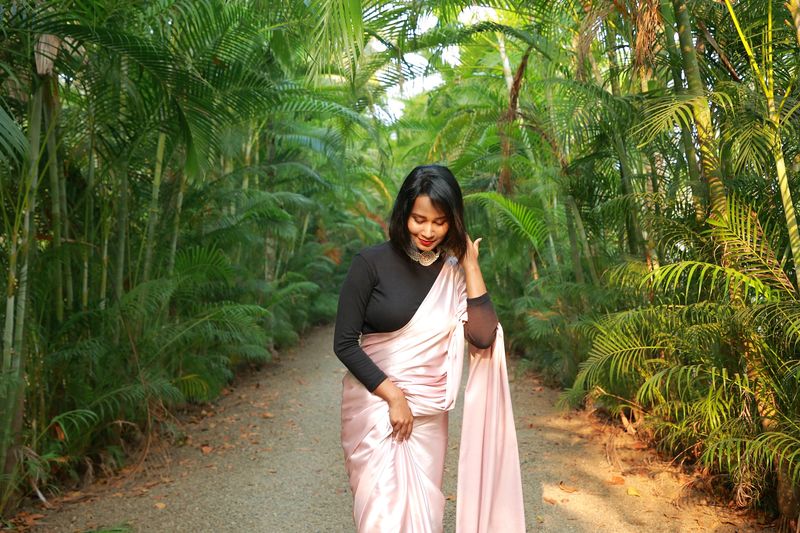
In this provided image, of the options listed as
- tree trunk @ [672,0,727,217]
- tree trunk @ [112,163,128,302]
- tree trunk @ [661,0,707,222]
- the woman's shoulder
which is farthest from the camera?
tree trunk @ [112,163,128,302]

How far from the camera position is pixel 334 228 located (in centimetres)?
1883

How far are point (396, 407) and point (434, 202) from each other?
0.72 meters

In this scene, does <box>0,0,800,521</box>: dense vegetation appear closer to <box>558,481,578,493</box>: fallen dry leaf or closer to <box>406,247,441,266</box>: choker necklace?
<box>558,481,578,493</box>: fallen dry leaf

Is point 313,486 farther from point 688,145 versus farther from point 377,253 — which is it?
point 688,145

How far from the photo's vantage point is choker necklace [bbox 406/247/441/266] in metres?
2.60

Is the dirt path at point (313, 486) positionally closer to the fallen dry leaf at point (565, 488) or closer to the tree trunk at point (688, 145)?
the fallen dry leaf at point (565, 488)

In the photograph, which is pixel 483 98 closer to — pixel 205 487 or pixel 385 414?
pixel 205 487

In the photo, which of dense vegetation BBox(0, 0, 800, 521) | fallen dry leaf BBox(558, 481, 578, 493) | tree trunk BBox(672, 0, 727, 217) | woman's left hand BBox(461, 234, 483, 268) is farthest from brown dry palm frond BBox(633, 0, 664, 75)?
fallen dry leaf BBox(558, 481, 578, 493)

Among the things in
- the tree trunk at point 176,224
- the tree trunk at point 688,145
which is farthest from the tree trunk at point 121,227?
the tree trunk at point 688,145

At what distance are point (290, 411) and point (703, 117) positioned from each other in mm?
5928

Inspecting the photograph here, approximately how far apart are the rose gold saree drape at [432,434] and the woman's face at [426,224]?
0.17m

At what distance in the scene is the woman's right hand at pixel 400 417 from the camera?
249 cm

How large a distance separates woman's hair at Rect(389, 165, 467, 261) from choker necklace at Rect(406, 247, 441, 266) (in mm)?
34

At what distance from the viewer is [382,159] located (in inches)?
347
